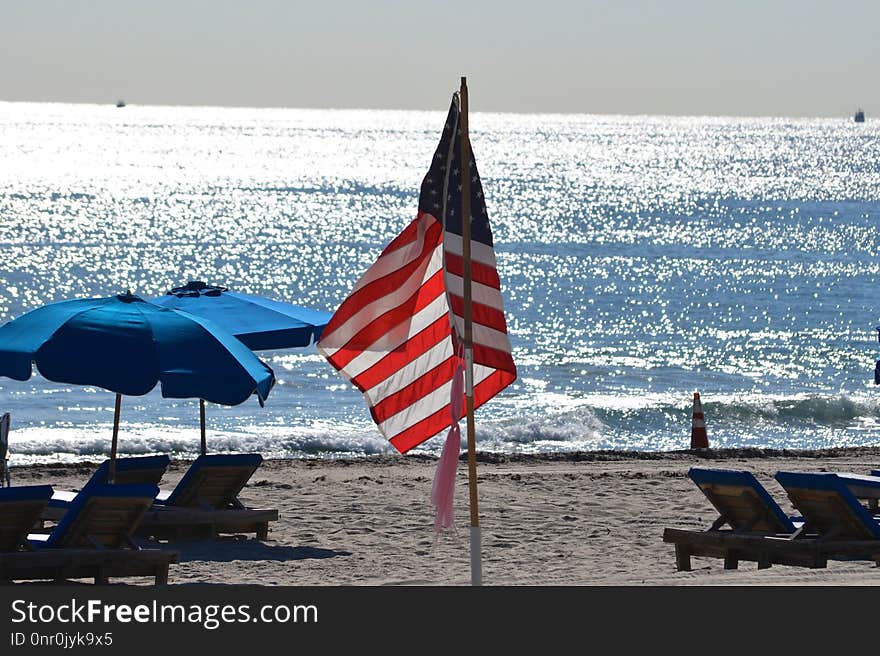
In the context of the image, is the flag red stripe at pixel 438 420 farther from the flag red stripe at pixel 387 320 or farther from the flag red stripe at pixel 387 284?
the flag red stripe at pixel 387 284

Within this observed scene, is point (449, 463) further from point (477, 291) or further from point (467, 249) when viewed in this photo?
point (467, 249)

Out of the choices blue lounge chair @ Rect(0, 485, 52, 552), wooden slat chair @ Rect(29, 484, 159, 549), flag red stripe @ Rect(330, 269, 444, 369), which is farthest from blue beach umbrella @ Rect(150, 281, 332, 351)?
flag red stripe @ Rect(330, 269, 444, 369)

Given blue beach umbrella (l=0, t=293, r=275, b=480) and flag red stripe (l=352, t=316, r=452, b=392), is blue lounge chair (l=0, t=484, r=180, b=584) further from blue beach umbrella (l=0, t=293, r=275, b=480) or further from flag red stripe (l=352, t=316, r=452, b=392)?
flag red stripe (l=352, t=316, r=452, b=392)

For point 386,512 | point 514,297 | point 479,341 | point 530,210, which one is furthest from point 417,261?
point 530,210

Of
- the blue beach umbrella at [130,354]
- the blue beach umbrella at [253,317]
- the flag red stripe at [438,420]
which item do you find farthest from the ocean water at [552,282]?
the flag red stripe at [438,420]

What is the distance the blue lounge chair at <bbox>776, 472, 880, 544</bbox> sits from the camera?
37.6 feet

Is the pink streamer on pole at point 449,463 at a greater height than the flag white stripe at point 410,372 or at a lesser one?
lesser

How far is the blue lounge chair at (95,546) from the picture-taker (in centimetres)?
1077

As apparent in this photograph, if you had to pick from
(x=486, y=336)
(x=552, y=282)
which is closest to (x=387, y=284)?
(x=486, y=336)

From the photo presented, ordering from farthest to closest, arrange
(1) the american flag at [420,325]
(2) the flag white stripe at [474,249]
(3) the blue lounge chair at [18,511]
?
1. (3) the blue lounge chair at [18,511]
2. (1) the american flag at [420,325]
3. (2) the flag white stripe at [474,249]

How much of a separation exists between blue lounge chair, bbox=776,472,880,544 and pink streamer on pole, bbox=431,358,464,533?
336 cm

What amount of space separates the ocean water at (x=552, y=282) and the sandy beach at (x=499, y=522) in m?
4.04

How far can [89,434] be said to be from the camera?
81.9 ft

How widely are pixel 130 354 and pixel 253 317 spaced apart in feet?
7.71
